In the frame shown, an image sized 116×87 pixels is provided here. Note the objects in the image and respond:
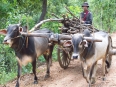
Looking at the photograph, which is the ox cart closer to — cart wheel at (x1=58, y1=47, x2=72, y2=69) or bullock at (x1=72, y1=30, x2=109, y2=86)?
cart wheel at (x1=58, y1=47, x2=72, y2=69)

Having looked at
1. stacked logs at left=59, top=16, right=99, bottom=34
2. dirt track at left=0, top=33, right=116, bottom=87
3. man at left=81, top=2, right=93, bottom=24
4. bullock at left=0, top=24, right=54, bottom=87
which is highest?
man at left=81, top=2, right=93, bottom=24

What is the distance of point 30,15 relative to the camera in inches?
479

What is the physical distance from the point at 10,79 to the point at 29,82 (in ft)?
2.90

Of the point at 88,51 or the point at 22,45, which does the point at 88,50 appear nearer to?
the point at 88,51

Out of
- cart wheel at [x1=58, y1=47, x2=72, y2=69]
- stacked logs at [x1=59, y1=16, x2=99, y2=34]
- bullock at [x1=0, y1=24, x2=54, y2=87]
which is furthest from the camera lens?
cart wheel at [x1=58, y1=47, x2=72, y2=69]

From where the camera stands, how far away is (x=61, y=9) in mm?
12688

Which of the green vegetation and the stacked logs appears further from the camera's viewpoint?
the green vegetation

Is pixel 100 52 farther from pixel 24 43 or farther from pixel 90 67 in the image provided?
pixel 24 43

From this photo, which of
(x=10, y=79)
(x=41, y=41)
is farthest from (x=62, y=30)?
(x=10, y=79)

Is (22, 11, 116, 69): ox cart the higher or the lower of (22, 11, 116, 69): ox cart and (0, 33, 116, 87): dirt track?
the higher

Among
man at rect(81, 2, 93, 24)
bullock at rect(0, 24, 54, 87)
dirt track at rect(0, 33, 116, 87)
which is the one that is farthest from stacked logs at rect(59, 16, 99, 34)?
dirt track at rect(0, 33, 116, 87)

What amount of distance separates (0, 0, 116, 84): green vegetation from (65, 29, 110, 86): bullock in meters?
1.55

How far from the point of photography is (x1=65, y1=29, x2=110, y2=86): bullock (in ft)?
16.7

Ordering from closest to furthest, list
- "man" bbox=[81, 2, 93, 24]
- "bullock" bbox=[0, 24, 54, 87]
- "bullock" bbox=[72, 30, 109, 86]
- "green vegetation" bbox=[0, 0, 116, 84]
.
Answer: "bullock" bbox=[72, 30, 109, 86] → "bullock" bbox=[0, 24, 54, 87] → "man" bbox=[81, 2, 93, 24] → "green vegetation" bbox=[0, 0, 116, 84]
